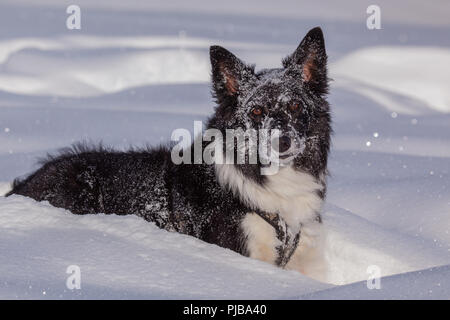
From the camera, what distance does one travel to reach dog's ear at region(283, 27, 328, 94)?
4676 mm

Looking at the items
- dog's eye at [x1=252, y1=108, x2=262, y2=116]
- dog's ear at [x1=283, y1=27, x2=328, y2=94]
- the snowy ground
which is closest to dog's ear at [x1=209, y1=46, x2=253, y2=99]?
dog's eye at [x1=252, y1=108, x2=262, y2=116]

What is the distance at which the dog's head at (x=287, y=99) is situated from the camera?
15.3 feet

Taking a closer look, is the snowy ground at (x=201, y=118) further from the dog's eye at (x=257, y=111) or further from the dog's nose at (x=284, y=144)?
the dog's eye at (x=257, y=111)

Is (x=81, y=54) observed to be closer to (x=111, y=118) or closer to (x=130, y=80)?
(x=130, y=80)

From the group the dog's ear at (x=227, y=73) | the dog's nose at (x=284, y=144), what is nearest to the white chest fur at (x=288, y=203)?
the dog's nose at (x=284, y=144)

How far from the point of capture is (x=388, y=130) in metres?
9.52

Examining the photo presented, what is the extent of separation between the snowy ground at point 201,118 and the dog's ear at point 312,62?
123cm

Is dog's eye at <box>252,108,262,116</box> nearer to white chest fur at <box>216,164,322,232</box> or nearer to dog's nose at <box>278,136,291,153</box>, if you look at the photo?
dog's nose at <box>278,136,291,153</box>

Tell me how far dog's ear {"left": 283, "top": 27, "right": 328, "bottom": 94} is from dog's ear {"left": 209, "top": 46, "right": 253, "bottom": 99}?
0.35 metres

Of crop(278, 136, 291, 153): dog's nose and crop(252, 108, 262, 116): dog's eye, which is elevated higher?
crop(252, 108, 262, 116): dog's eye

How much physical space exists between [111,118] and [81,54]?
505 cm

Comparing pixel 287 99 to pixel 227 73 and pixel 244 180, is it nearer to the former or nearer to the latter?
pixel 227 73

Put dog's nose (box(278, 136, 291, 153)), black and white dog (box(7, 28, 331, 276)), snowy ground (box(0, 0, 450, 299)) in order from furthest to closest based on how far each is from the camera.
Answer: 1. black and white dog (box(7, 28, 331, 276))
2. dog's nose (box(278, 136, 291, 153))
3. snowy ground (box(0, 0, 450, 299))
